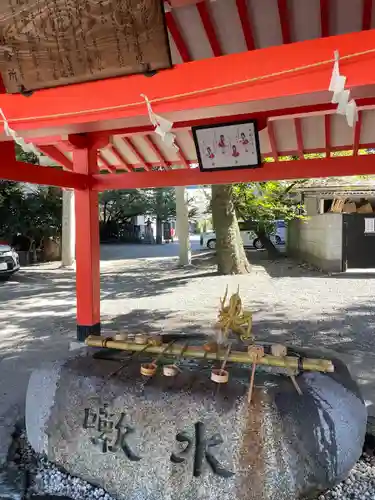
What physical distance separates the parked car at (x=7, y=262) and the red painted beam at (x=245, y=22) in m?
9.20

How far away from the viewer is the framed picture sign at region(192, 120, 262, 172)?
4070 millimetres

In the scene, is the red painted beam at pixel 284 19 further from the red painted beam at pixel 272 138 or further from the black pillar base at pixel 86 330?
the black pillar base at pixel 86 330

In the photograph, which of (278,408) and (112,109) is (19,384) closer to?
(278,408)

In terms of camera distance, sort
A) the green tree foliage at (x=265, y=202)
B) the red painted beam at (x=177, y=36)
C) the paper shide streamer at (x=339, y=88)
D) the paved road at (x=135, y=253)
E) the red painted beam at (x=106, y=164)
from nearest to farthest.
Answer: the paper shide streamer at (x=339, y=88) → the red painted beam at (x=177, y=36) → the red painted beam at (x=106, y=164) → the green tree foliage at (x=265, y=202) → the paved road at (x=135, y=253)

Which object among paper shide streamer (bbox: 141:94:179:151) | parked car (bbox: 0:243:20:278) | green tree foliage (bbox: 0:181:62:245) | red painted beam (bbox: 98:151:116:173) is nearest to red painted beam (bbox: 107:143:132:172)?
red painted beam (bbox: 98:151:116:173)

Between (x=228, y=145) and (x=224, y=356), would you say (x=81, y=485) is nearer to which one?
(x=224, y=356)

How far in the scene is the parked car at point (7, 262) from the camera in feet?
34.1

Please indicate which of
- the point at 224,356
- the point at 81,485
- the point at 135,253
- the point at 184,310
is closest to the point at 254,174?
the point at 224,356

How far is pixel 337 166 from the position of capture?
423 centimetres

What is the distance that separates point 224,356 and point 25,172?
259 centimetres

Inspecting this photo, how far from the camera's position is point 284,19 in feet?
9.47

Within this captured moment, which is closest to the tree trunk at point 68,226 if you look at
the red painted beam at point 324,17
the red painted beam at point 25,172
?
the red painted beam at point 25,172

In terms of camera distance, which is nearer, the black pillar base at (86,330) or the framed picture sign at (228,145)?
the framed picture sign at (228,145)

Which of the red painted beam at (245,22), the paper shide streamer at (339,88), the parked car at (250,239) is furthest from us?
the parked car at (250,239)
